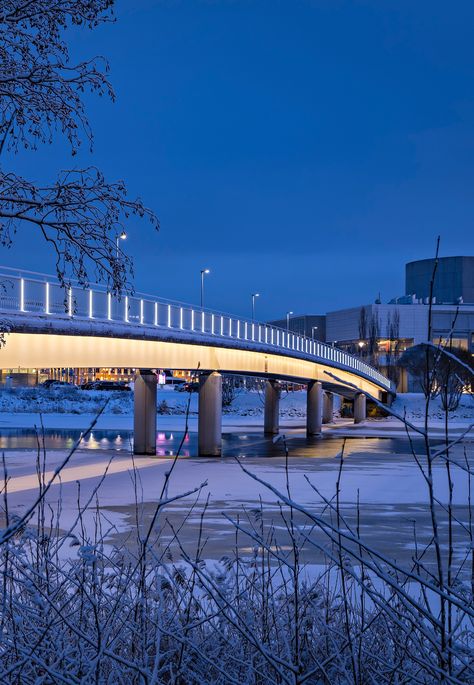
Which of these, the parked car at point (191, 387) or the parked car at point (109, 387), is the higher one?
the parked car at point (191, 387)

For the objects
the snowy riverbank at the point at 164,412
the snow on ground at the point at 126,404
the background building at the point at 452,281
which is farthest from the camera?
the background building at the point at 452,281

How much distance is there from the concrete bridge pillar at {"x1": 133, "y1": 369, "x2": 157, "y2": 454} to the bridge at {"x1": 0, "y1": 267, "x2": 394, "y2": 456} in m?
0.05

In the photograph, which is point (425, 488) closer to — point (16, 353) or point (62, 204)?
point (16, 353)

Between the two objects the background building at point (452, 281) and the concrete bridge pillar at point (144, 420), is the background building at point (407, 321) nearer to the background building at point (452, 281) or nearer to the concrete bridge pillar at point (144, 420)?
the background building at point (452, 281)

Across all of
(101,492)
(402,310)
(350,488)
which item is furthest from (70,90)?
(402,310)

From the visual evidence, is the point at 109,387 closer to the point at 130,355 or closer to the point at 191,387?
the point at 130,355

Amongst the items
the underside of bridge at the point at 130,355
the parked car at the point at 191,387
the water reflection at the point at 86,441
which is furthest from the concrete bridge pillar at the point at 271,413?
the water reflection at the point at 86,441

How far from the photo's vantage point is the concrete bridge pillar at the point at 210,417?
41.1 m

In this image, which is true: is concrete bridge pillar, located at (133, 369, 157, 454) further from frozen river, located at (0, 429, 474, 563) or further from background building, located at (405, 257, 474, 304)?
background building, located at (405, 257, 474, 304)

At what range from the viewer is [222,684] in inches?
A: 193

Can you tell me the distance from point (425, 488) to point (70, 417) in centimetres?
5589

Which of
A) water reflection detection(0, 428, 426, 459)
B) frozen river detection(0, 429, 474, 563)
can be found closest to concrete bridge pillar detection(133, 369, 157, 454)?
water reflection detection(0, 428, 426, 459)

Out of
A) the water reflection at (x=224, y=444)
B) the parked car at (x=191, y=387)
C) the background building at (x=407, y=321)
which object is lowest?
the water reflection at (x=224, y=444)

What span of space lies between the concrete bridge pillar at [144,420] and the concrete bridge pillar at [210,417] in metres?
2.33
